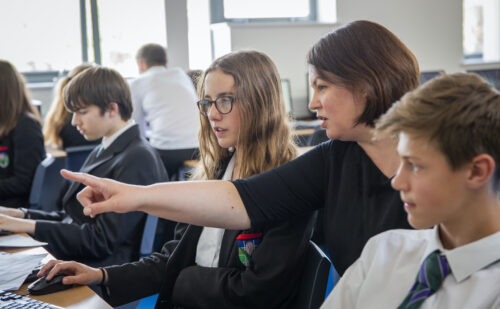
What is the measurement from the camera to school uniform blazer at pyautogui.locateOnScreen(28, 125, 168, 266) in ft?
6.49

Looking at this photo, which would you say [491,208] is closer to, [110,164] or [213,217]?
[213,217]

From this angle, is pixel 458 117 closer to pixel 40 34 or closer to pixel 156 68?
pixel 156 68

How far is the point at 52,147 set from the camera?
15.3 ft

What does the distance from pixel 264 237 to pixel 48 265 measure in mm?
572

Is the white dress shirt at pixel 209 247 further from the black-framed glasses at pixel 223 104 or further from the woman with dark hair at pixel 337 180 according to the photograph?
the black-framed glasses at pixel 223 104

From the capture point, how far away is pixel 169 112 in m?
4.36

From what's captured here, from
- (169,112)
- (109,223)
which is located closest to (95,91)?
(109,223)

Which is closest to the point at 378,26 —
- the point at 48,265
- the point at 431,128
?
the point at 431,128

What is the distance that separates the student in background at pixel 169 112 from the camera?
4301 millimetres

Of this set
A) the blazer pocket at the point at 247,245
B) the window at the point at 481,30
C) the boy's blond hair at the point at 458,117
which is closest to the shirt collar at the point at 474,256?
the boy's blond hair at the point at 458,117

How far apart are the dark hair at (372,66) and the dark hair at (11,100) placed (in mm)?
2435

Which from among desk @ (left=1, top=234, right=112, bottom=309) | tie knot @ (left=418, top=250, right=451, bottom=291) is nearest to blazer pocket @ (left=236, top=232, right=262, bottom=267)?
desk @ (left=1, top=234, right=112, bottom=309)

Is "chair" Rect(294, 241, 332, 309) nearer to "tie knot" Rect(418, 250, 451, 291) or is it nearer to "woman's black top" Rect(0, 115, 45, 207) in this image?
"tie knot" Rect(418, 250, 451, 291)

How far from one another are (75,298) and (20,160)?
200 cm
